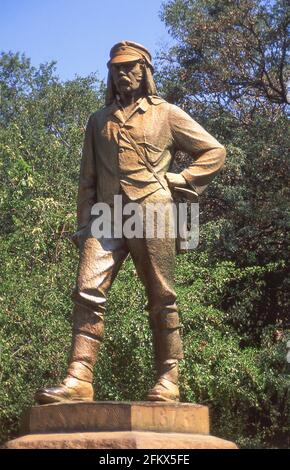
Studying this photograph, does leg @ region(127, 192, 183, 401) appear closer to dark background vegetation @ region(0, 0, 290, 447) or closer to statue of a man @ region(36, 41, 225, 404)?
statue of a man @ region(36, 41, 225, 404)

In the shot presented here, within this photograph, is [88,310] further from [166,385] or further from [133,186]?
[133,186]

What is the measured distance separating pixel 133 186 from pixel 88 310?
938 millimetres

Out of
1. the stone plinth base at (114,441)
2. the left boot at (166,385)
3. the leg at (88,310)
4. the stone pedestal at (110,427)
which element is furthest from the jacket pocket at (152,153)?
the stone plinth base at (114,441)

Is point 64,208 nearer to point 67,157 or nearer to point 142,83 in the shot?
point 67,157

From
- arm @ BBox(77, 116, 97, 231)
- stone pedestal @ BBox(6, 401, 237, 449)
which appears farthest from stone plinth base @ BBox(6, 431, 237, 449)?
arm @ BBox(77, 116, 97, 231)

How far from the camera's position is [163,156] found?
7480 millimetres

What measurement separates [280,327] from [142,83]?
13056 millimetres

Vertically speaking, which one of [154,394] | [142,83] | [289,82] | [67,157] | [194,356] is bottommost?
[154,394]

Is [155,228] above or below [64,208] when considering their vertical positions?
below

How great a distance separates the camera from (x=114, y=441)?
623 centimetres

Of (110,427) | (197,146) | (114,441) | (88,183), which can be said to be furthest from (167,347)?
(197,146)

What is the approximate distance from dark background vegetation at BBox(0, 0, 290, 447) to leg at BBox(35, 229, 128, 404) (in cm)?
861

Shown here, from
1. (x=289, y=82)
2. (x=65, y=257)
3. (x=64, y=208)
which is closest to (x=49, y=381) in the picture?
(x=65, y=257)

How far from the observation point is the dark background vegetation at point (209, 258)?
16.3 meters
